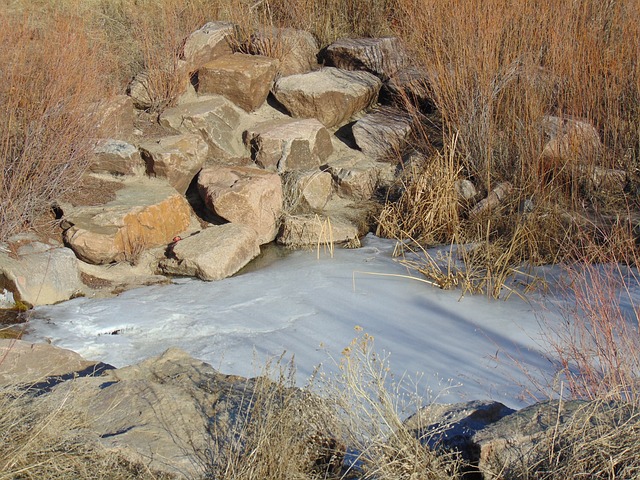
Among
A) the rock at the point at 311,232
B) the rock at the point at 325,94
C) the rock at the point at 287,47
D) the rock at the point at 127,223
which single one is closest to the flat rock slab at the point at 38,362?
the rock at the point at 127,223

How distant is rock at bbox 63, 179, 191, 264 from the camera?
6383 millimetres

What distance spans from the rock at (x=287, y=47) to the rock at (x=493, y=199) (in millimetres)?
3141

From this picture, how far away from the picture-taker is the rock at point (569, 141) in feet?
23.0

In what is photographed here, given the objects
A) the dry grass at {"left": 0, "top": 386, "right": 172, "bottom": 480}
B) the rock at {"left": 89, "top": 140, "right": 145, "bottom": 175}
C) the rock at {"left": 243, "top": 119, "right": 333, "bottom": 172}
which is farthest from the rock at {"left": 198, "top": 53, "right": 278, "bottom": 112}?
the dry grass at {"left": 0, "top": 386, "right": 172, "bottom": 480}

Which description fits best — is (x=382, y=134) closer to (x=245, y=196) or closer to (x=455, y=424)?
(x=245, y=196)

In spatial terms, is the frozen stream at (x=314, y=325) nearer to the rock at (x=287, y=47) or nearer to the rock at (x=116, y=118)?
the rock at (x=116, y=118)

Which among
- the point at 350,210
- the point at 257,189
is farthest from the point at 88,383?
the point at 350,210

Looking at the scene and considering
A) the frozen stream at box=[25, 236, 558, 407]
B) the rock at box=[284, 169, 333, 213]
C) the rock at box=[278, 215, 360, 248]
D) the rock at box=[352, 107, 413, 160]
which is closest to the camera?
the frozen stream at box=[25, 236, 558, 407]

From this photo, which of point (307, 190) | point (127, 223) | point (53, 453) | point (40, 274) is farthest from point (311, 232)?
point (53, 453)

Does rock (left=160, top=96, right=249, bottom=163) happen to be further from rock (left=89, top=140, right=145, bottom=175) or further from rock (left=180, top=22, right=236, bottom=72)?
rock (left=89, top=140, right=145, bottom=175)

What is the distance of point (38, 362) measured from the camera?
164 inches

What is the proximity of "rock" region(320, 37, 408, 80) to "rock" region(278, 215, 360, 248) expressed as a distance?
8.25 feet

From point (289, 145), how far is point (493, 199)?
222 centimetres

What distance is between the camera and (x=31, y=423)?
3.05m
